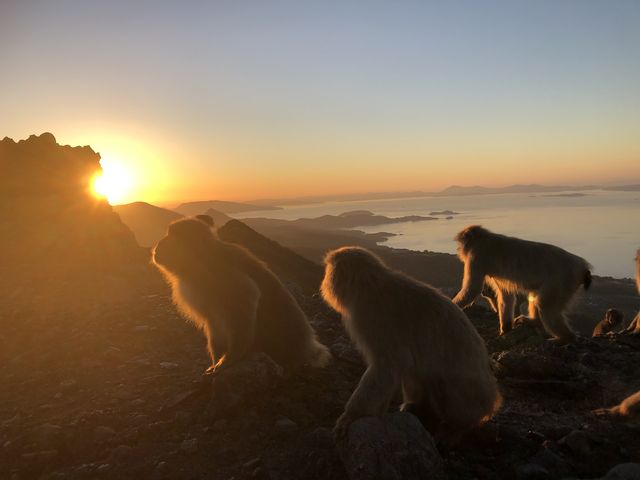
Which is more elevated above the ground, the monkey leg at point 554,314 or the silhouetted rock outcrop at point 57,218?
the silhouetted rock outcrop at point 57,218

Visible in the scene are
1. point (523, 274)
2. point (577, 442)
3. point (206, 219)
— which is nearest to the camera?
point (577, 442)

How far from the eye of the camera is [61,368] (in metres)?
7.22

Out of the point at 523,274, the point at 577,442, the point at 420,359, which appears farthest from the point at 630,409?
the point at 523,274

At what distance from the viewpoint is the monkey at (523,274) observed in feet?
29.5

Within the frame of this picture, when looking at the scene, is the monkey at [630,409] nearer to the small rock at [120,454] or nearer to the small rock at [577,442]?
the small rock at [577,442]

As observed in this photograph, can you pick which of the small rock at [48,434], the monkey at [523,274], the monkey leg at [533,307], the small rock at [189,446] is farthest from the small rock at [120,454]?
the monkey leg at [533,307]

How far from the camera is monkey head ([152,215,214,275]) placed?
20.5 ft

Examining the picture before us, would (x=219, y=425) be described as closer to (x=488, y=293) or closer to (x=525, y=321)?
(x=525, y=321)

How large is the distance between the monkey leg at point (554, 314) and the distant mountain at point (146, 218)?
87.5ft

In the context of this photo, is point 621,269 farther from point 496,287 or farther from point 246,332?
point 246,332

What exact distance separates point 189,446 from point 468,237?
7.30 meters

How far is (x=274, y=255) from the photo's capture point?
1527 cm

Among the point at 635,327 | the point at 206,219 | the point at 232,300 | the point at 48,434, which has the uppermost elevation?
the point at 206,219

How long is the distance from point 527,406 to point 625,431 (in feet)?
4.87
